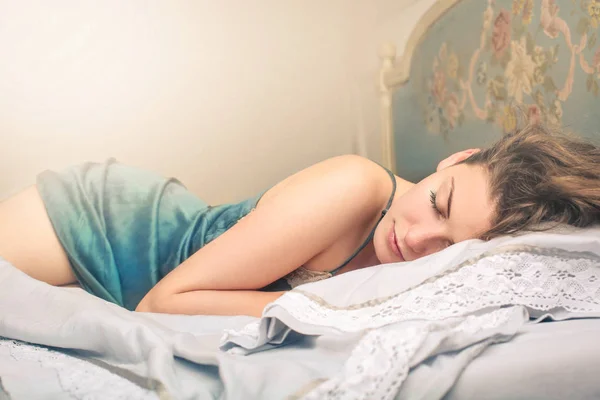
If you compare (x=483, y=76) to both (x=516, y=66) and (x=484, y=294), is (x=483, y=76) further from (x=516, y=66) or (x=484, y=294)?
(x=484, y=294)

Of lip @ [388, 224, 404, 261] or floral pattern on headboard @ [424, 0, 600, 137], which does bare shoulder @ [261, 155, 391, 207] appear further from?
floral pattern on headboard @ [424, 0, 600, 137]

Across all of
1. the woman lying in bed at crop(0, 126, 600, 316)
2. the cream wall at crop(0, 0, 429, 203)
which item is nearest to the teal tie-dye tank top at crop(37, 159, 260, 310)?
the woman lying in bed at crop(0, 126, 600, 316)

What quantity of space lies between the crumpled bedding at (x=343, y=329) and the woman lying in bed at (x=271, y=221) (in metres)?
0.09

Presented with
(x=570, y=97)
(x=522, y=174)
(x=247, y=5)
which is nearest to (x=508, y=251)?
(x=522, y=174)

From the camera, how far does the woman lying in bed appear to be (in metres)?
0.81

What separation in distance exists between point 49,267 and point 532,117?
3.50 ft

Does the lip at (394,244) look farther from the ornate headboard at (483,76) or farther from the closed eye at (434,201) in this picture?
the ornate headboard at (483,76)

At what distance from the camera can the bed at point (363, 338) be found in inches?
19.2

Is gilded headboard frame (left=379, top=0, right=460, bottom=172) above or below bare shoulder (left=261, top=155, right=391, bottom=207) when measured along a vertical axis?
above

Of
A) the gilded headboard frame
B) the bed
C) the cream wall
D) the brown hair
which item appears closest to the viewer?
the bed

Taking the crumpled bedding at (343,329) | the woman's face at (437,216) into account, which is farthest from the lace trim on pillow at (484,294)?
the woman's face at (437,216)

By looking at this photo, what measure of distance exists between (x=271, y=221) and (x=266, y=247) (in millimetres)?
47

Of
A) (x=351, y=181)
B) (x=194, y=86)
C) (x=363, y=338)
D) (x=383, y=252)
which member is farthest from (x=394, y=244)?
(x=194, y=86)

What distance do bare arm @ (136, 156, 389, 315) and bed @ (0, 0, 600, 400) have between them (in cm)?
8
